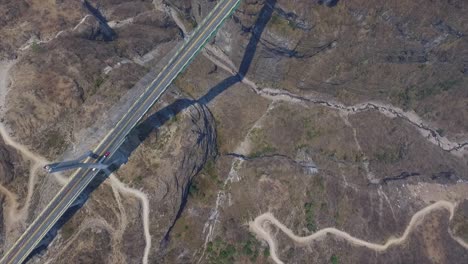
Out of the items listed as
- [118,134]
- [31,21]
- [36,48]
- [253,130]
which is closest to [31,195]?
[118,134]

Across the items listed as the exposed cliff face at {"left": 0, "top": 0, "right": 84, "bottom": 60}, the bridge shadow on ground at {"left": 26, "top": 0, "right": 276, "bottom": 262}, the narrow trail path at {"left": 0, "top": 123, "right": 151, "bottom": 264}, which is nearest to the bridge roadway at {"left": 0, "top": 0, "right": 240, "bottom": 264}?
the bridge shadow on ground at {"left": 26, "top": 0, "right": 276, "bottom": 262}

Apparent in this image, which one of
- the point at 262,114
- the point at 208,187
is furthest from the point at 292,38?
the point at 208,187

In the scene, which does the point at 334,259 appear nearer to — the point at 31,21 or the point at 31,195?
the point at 31,195

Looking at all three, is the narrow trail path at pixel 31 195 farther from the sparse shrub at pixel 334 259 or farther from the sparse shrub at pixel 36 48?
the sparse shrub at pixel 334 259

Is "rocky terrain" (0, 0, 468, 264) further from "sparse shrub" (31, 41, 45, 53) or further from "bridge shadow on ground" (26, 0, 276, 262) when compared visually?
"sparse shrub" (31, 41, 45, 53)

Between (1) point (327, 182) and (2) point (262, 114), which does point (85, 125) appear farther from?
(1) point (327, 182)

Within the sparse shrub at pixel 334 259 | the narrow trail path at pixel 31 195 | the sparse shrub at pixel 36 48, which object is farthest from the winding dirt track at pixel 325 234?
the sparse shrub at pixel 36 48
